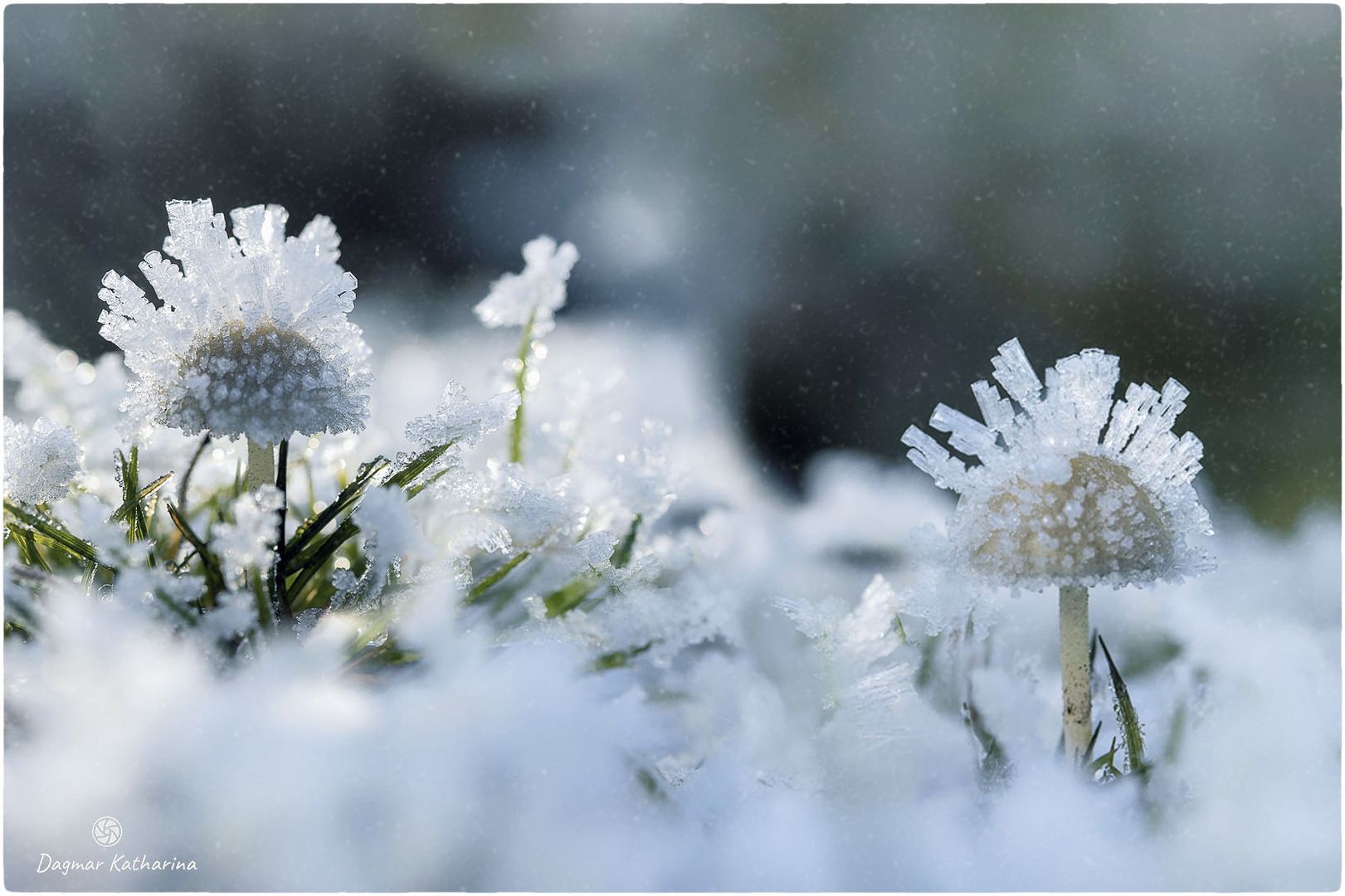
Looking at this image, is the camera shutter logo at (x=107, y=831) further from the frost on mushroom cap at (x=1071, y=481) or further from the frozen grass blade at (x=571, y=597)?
A: the frost on mushroom cap at (x=1071, y=481)

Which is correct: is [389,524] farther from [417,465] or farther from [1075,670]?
[1075,670]

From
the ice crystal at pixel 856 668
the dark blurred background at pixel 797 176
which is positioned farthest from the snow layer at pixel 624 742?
the dark blurred background at pixel 797 176

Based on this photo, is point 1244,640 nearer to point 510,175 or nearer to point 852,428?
point 852,428

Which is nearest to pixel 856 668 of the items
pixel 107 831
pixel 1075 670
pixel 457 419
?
pixel 1075 670

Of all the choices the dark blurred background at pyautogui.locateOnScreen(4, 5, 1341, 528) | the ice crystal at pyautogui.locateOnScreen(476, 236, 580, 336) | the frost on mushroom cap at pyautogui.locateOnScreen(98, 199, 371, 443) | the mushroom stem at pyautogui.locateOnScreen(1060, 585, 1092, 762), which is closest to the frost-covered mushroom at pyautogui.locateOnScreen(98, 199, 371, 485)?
the frost on mushroom cap at pyautogui.locateOnScreen(98, 199, 371, 443)

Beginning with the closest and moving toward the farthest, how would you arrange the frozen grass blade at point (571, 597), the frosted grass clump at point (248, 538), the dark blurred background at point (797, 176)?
the frosted grass clump at point (248, 538)
the frozen grass blade at point (571, 597)
the dark blurred background at point (797, 176)

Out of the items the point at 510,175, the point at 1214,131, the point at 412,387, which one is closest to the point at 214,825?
the point at 412,387

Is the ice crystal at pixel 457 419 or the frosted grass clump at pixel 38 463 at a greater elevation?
the ice crystal at pixel 457 419
